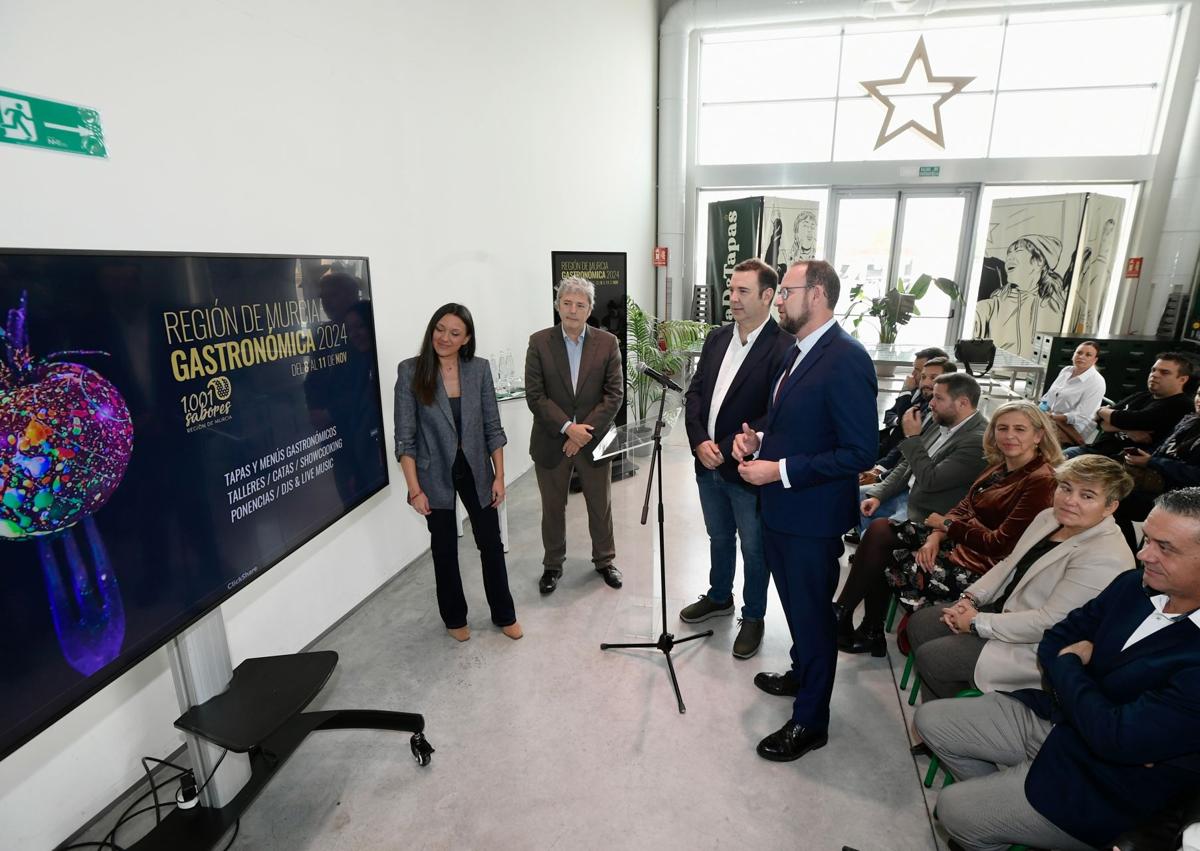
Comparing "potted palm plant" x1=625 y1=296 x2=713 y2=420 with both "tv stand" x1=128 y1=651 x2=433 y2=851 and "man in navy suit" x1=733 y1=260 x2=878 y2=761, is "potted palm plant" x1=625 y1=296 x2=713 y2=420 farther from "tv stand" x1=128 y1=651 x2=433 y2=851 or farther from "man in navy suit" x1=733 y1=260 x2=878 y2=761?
"tv stand" x1=128 y1=651 x2=433 y2=851

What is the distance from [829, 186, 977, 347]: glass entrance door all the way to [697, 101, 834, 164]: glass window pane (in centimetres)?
77

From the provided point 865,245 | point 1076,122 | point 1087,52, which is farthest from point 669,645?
point 1087,52

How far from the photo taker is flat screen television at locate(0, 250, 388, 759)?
1169 millimetres

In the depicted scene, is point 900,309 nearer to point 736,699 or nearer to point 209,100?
point 736,699

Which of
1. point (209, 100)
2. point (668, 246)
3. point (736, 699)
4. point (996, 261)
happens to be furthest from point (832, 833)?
point (996, 261)

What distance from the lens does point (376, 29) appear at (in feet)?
10.1

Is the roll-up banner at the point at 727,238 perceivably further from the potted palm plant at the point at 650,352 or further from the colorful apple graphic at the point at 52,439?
the colorful apple graphic at the point at 52,439

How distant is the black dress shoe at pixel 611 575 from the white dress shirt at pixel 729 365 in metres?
1.15

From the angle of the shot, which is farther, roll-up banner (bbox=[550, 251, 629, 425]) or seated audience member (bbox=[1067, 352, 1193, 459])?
roll-up banner (bbox=[550, 251, 629, 425])

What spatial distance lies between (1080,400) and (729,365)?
143 inches

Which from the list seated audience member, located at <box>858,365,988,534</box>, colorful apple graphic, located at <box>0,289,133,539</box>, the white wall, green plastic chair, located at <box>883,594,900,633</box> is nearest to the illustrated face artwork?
the white wall

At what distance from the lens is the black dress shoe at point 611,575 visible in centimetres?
354

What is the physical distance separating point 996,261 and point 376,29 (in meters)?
8.28

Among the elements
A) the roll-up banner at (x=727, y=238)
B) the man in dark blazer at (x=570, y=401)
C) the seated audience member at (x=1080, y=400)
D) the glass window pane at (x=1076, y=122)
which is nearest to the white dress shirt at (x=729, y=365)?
the man in dark blazer at (x=570, y=401)
